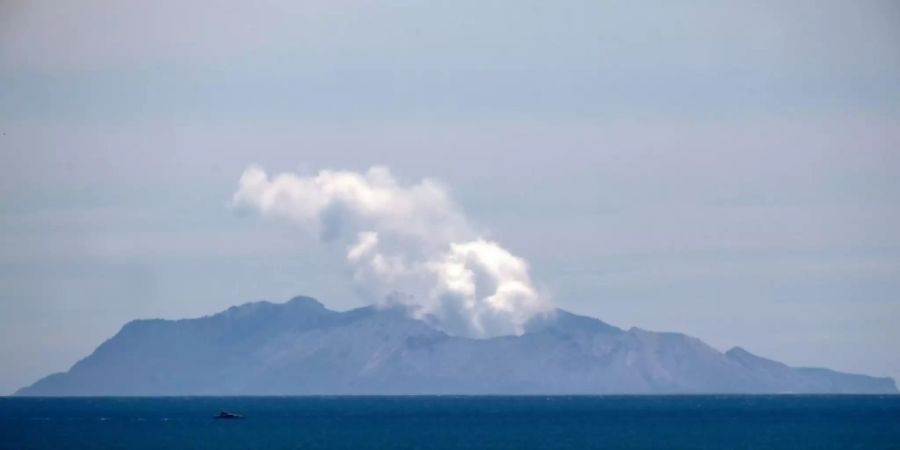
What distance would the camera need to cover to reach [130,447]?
19312 centimetres

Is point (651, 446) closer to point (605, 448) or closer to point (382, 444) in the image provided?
point (605, 448)

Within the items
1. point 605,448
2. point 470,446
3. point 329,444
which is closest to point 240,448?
point 329,444

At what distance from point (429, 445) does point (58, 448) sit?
48759mm

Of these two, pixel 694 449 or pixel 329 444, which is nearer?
pixel 694 449

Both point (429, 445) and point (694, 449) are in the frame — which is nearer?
point (694, 449)

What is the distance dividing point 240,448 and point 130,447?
15.4 m

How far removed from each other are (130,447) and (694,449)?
73687mm

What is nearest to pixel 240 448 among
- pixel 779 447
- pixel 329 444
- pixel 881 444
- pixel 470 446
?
pixel 329 444

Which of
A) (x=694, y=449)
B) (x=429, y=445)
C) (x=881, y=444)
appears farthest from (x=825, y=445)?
(x=429, y=445)

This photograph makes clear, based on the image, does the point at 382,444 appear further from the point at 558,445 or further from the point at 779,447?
the point at 779,447

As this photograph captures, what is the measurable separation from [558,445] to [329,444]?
3114 cm

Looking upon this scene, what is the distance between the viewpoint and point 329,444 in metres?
199

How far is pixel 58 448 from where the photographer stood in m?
191

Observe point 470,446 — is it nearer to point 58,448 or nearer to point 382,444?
point 382,444
